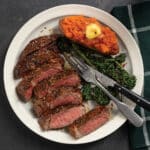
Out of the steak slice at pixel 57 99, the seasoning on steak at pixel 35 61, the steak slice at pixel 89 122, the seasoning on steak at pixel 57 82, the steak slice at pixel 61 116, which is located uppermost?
the seasoning on steak at pixel 35 61

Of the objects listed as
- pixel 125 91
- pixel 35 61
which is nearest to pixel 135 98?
pixel 125 91

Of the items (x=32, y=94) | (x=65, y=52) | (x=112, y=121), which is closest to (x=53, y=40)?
(x=65, y=52)

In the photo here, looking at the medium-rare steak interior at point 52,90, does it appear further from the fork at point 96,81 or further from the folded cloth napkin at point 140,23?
the folded cloth napkin at point 140,23

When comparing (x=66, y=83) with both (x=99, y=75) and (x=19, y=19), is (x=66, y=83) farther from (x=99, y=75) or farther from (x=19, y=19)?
(x=19, y=19)

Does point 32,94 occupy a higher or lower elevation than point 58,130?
higher

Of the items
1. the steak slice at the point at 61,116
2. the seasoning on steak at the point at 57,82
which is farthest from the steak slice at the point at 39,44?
the steak slice at the point at 61,116

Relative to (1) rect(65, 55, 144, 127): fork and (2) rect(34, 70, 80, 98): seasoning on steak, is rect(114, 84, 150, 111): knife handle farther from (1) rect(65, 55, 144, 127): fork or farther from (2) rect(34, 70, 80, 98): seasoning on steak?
(2) rect(34, 70, 80, 98): seasoning on steak

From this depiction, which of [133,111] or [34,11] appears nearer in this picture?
[133,111]

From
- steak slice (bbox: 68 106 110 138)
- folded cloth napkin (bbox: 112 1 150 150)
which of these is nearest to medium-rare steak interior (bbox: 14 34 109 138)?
steak slice (bbox: 68 106 110 138)
